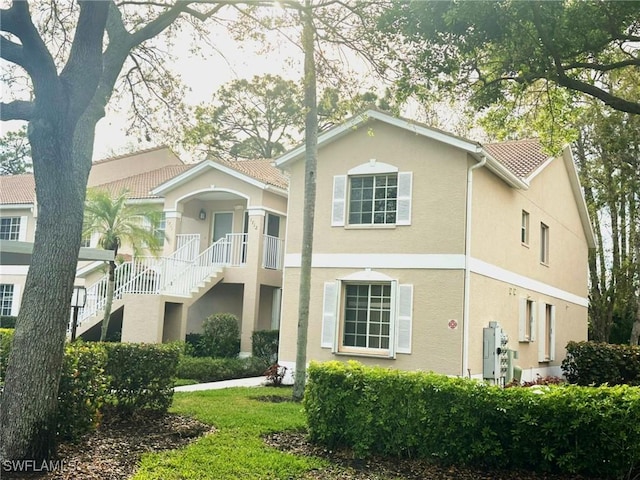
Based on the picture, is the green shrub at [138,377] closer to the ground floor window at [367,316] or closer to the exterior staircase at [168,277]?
the ground floor window at [367,316]

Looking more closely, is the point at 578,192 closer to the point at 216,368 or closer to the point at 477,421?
the point at 216,368

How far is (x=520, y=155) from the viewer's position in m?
19.8

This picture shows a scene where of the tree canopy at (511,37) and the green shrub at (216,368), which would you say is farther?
the green shrub at (216,368)

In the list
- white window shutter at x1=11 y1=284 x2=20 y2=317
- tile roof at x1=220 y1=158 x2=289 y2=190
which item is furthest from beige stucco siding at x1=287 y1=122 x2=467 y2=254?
white window shutter at x1=11 y1=284 x2=20 y2=317

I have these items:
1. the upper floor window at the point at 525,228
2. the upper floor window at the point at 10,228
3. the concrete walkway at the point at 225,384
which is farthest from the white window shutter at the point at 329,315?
the upper floor window at the point at 10,228

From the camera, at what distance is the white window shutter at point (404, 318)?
14.9m

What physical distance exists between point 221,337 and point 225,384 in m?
3.54

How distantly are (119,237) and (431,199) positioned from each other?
26.7 feet

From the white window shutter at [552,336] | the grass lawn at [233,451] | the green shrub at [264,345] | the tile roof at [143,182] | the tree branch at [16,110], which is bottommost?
the grass lawn at [233,451]

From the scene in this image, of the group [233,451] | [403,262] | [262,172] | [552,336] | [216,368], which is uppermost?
[262,172]

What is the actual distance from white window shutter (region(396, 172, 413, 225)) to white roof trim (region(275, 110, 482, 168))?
115cm

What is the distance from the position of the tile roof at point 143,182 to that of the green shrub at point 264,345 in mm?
7015

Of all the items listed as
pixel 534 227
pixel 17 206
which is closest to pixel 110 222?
pixel 17 206

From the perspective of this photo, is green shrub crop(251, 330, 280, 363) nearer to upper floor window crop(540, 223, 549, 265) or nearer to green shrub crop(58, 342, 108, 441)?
upper floor window crop(540, 223, 549, 265)
